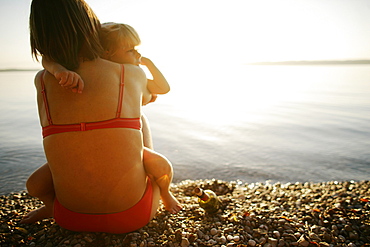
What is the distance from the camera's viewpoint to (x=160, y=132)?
747 cm

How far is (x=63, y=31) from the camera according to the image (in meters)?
2.00

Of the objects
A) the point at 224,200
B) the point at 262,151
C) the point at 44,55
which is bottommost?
the point at 262,151

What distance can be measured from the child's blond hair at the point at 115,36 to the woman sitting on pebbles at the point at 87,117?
0.14 meters

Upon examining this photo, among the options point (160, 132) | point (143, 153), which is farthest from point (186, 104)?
point (143, 153)

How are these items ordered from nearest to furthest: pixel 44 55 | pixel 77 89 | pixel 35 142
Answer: pixel 77 89
pixel 44 55
pixel 35 142

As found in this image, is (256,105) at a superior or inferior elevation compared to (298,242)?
inferior

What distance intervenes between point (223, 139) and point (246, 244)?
443cm

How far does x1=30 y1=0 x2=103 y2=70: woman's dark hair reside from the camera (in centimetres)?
199

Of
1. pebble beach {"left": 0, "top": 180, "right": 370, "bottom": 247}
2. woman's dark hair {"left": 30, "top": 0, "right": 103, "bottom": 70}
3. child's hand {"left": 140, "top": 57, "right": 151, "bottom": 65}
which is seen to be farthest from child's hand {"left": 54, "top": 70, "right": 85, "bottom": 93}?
pebble beach {"left": 0, "top": 180, "right": 370, "bottom": 247}

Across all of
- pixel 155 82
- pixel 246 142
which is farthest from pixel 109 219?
pixel 246 142

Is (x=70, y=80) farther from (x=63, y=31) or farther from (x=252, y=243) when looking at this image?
(x=252, y=243)

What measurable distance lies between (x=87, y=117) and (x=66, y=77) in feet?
1.06

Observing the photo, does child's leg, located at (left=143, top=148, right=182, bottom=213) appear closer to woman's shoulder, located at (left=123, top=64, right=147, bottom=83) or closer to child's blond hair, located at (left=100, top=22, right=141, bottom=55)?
woman's shoulder, located at (left=123, top=64, right=147, bottom=83)

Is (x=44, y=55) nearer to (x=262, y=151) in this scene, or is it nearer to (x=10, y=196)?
(x=10, y=196)
